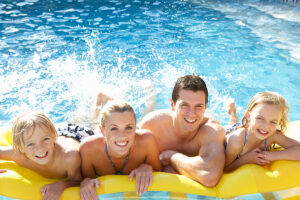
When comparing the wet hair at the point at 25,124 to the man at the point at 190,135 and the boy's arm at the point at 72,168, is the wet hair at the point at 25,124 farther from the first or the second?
the man at the point at 190,135

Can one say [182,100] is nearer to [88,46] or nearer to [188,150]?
[188,150]

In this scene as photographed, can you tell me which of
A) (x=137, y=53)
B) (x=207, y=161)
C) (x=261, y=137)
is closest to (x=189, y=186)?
(x=207, y=161)

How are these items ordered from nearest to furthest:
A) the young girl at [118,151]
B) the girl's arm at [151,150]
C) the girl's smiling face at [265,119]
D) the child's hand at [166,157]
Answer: the young girl at [118,151] < the girl's smiling face at [265,119] < the girl's arm at [151,150] < the child's hand at [166,157]

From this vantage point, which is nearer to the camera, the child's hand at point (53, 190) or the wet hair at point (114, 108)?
the child's hand at point (53, 190)

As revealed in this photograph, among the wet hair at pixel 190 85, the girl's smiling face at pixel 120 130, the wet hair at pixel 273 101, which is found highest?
the wet hair at pixel 190 85

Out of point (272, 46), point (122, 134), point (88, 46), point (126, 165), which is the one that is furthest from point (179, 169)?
point (272, 46)

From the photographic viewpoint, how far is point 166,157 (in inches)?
117

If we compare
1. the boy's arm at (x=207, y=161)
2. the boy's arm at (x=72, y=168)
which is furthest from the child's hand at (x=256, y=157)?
the boy's arm at (x=72, y=168)

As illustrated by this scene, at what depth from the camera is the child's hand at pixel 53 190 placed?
7.88ft

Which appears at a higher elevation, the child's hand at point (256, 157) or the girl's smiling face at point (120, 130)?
the girl's smiling face at point (120, 130)

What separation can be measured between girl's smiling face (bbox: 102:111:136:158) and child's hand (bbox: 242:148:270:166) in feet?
3.75

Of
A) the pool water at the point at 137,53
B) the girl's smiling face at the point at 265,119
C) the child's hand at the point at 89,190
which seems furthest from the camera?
the pool water at the point at 137,53

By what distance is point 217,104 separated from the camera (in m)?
5.29

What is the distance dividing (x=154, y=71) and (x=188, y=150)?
3.18 m
